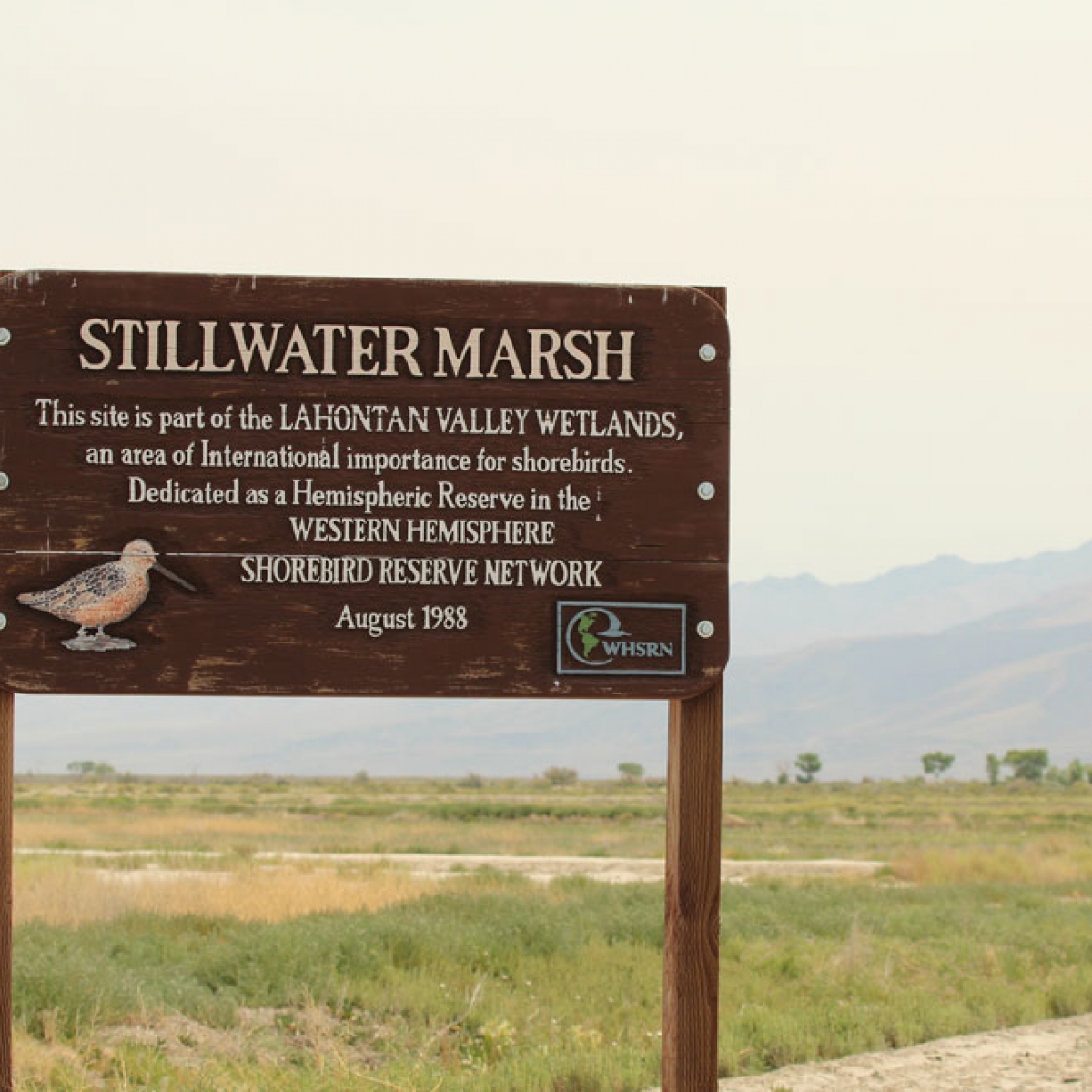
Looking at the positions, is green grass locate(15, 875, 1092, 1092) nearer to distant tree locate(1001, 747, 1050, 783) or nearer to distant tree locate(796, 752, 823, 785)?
distant tree locate(1001, 747, 1050, 783)

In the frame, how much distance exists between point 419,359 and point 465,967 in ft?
21.6

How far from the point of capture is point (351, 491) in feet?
18.5

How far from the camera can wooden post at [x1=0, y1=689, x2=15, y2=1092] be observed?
5.57 m

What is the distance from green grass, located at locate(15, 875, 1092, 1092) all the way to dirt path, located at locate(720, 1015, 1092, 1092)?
1.10 ft

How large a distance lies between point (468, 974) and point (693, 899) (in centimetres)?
554

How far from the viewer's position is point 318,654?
5621mm

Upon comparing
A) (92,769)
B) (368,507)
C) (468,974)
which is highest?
(368,507)

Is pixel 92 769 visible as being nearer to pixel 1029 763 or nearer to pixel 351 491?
pixel 1029 763

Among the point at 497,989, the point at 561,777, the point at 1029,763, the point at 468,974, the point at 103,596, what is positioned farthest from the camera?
the point at 1029,763

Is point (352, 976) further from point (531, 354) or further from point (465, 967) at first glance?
point (531, 354)

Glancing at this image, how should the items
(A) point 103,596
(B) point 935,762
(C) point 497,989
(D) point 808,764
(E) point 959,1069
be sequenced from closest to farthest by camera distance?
(A) point 103,596 → (E) point 959,1069 → (C) point 497,989 → (D) point 808,764 → (B) point 935,762

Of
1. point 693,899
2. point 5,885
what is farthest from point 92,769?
point 693,899

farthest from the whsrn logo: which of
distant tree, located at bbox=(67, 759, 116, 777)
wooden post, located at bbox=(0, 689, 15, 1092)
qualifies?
distant tree, located at bbox=(67, 759, 116, 777)

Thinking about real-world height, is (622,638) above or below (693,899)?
above
